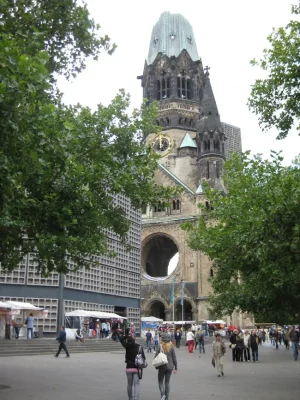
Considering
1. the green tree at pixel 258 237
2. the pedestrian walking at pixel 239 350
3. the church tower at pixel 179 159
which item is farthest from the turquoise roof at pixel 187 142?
the pedestrian walking at pixel 239 350

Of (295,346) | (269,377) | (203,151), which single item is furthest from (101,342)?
(203,151)

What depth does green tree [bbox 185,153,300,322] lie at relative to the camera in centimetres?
1362

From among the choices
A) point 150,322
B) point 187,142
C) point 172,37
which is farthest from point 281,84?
point 172,37

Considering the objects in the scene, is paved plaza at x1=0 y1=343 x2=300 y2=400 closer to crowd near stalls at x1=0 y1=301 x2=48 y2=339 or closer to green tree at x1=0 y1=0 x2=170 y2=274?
green tree at x1=0 y1=0 x2=170 y2=274

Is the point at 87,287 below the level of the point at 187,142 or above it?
below

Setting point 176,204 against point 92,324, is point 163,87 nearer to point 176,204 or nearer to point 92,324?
point 176,204

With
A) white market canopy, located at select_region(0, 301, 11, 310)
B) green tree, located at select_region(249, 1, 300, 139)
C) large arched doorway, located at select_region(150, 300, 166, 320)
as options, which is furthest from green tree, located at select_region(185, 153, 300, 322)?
large arched doorway, located at select_region(150, 300, 166, 320)

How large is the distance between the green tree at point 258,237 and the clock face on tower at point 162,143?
43.0 meters

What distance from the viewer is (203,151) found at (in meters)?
73.1

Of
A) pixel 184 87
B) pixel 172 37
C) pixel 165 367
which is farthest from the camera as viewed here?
pixel 172 37

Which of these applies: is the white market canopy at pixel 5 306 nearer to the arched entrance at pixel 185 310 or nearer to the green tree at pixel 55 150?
the green tree at pixel 55 150

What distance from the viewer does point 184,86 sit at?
3356 inches

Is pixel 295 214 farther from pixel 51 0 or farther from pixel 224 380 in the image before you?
pixel 51 0

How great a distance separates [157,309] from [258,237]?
194ft
